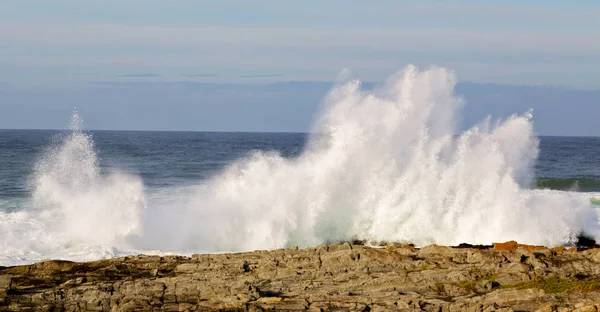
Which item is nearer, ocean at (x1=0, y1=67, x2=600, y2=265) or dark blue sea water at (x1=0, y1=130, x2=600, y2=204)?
ocean at (x1=0, y1=67, x2=600, y2=265)

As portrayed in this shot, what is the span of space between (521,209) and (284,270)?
1225 centimetres

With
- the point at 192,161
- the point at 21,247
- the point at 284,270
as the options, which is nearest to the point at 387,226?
the point at 284,270

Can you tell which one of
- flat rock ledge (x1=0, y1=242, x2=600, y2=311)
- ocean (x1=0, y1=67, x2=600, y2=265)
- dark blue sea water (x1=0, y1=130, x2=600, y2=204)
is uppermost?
dark blue sea water (x1=0, y1=130, x2=600, y2=204)

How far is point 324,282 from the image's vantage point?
667 inches

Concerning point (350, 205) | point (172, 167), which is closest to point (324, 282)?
point (350, 205)

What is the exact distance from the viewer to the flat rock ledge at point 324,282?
15.4m

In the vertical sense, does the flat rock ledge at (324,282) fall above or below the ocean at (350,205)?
below

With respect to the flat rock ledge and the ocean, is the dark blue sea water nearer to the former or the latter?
the ocean

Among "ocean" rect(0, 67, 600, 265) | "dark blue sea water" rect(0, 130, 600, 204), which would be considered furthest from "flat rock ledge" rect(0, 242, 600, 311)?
"dark blue sea water" rect(0, 130, 600, 204)

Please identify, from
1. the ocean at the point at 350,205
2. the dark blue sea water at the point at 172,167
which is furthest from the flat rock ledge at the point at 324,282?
the dark blue sea water at the point at 172,167

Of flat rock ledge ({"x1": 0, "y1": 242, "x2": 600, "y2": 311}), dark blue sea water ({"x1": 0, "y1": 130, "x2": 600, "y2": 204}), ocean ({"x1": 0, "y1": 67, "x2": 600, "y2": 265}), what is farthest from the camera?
Answer: dark blue sea water ({"x1": 0, "y1": 130, "x2": 600, "y2": 204})

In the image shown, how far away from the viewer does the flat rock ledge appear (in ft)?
50.6

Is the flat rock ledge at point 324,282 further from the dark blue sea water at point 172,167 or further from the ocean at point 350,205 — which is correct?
the dark blue sea water at point 172,167

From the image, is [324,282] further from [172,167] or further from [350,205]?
[172,167]
